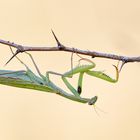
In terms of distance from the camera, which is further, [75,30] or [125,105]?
[75,30]

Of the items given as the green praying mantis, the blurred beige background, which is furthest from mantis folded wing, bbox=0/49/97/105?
the blurred beige background

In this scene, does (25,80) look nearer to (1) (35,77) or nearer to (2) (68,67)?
(1) (35,77)

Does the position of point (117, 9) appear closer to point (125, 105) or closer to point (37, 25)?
point (37, 25)

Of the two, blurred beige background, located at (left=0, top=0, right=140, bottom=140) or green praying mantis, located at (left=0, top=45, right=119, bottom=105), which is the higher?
green praying mantis, located at (left=0, top=45, right=119, bottom=105)

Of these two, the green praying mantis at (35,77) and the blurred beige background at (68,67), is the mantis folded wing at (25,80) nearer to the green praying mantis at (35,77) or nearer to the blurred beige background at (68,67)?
the green praying mantis at (35,77)

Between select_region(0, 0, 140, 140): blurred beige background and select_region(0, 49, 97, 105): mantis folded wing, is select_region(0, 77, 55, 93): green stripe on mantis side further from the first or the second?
select_region(0, 0, 140, 140): blurred beige background

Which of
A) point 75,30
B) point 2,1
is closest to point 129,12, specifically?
point 75,30

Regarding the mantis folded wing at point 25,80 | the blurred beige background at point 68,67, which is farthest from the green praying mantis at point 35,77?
the blurred beige background at point 68,67

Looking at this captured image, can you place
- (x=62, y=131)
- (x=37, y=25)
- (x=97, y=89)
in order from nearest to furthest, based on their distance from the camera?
1. (x=62, y=131)
2. (x=97, y=89)
3. (x=37, y=25)
